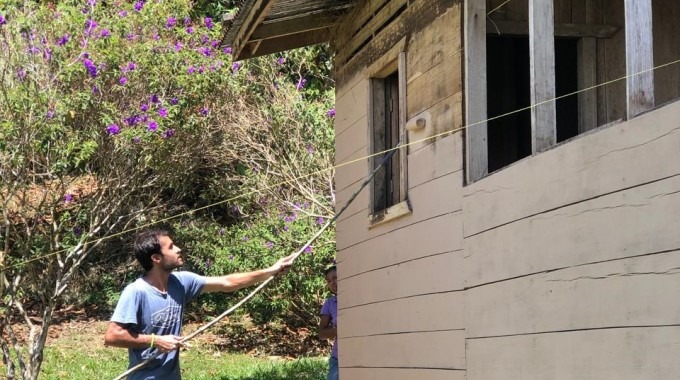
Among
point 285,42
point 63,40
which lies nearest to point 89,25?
point 63,40

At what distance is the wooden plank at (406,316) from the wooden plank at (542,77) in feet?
3.65

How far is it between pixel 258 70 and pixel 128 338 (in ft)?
31.4

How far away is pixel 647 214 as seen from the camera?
319cm

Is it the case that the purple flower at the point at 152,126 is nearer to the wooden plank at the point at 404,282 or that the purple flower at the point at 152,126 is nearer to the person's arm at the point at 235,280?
the wooden plank at the point at 404,282

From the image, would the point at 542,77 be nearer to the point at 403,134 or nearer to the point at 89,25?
the point at 403,134

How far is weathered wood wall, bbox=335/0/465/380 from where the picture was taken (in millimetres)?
5031

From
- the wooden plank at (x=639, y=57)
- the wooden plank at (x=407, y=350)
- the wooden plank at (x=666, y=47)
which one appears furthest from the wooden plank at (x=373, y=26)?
the wooden plank at (x=639, y=57)

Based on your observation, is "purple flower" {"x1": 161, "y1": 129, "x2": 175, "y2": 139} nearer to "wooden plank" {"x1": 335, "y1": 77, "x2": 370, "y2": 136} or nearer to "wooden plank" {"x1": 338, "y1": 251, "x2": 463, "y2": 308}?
"wooden plank" {"x1": 335, "y1": 77, "x2": 370, "y2": 136}

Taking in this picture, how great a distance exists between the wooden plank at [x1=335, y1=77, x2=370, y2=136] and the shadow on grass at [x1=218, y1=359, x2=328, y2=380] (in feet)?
18.3

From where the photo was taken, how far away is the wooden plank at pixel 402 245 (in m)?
5.03

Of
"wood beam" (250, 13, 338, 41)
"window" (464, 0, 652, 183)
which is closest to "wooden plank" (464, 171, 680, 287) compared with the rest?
"window" (464, 0, 652, 183)

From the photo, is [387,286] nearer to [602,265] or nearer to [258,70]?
[602,265]

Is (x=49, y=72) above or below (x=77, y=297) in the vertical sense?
above

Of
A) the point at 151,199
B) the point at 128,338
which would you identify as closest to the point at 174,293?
Answer: the point at 128,338
